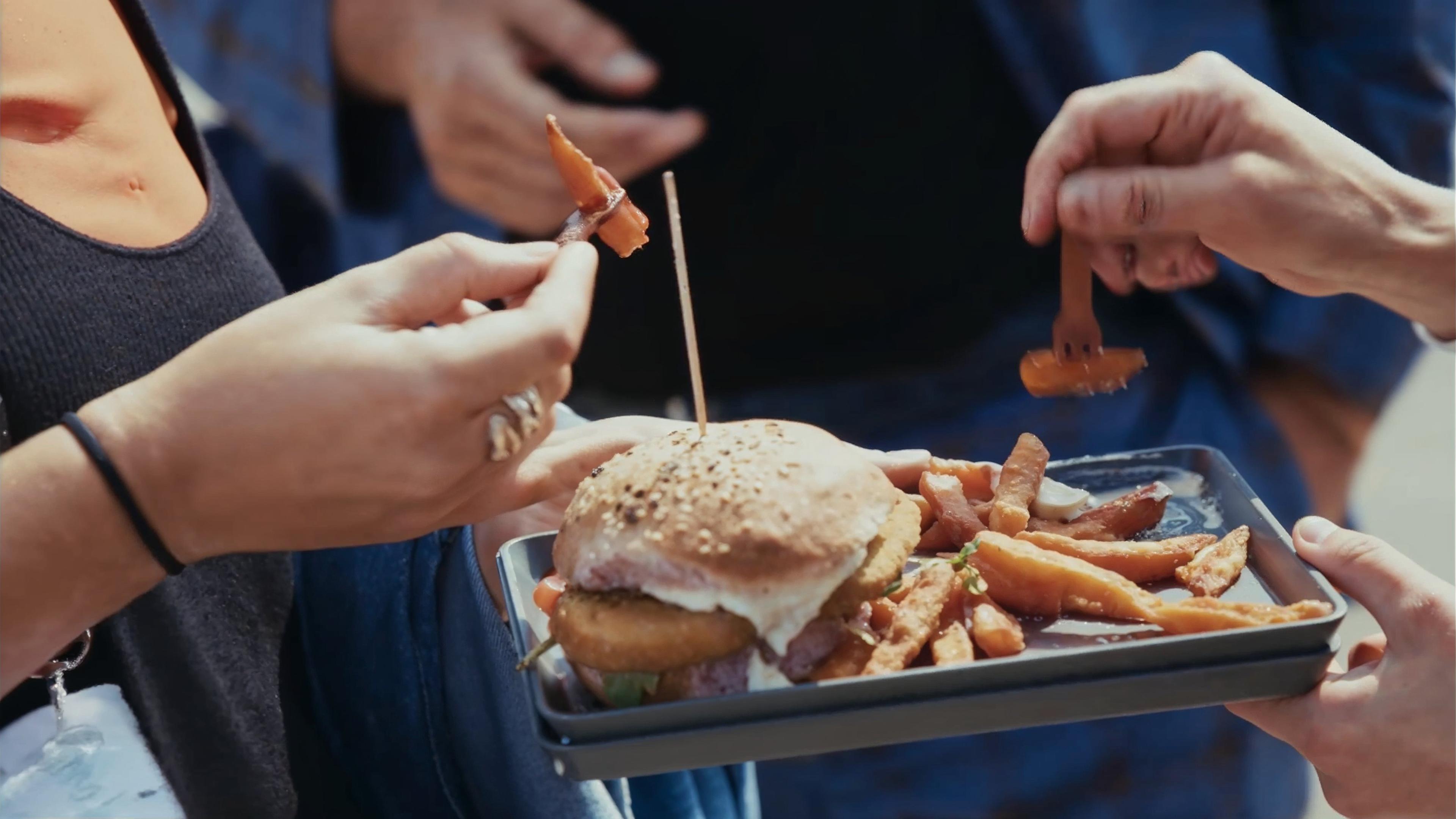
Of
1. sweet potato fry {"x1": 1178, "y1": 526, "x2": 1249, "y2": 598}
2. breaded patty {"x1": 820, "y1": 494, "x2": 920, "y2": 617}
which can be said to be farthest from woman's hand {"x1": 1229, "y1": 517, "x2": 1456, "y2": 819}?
breaded patty {"x1": 820, "y1": 494, "x2": 920, "y2": 617}

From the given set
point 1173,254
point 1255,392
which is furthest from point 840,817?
point 1173,254

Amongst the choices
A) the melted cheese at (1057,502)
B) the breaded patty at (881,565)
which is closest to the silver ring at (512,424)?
the breaded patty at (881,565)

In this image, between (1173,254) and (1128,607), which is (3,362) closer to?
(1128,607)

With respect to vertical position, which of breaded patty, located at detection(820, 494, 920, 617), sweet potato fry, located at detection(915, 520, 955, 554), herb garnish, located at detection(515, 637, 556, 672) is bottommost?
sweet potato fry, located at detection(915, 520, 955, 554)

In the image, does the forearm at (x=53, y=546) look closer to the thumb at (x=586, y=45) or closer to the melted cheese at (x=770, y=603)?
the melted cheese at (x=770, y=603)

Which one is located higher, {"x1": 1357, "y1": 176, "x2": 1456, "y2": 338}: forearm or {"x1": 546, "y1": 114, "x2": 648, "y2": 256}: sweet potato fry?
{"x1": 546, "y1": 114, "x2": 648, "y2": 256}: sweet potato fry

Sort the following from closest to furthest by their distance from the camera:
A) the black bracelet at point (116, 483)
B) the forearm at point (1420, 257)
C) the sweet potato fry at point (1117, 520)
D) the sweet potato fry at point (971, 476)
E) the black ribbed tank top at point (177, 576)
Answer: the black bracelet at point (116, 483), the black ribbed tank top at point (177, 576), the sweet potato fry at point (1117, 520), the sweet potato fry at point (971, 476), the forearm at point (1420, 257)

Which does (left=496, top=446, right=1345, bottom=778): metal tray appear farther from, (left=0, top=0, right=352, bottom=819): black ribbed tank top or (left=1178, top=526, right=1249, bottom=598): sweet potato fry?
(left=0, top=0, right=352, bottom=819): black ribbed tank top
